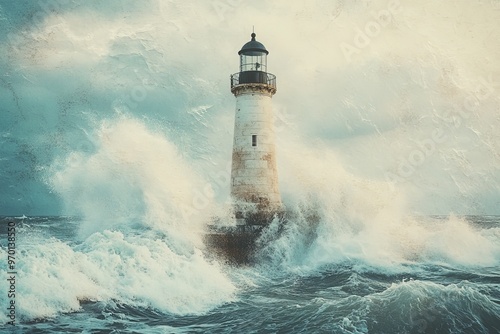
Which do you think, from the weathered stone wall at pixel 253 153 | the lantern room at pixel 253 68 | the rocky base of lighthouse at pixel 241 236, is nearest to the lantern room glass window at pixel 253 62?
the lantern room at pixel 253 68

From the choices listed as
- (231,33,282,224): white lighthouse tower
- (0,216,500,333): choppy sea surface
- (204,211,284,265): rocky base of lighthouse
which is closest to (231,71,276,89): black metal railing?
(231,33,282,224): white lighthouse tower

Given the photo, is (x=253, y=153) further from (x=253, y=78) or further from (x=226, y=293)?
(x=226, y=293)

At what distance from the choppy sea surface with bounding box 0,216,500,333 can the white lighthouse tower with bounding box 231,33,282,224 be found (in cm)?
172

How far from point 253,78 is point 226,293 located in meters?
7.92

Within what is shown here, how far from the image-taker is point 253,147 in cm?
1589

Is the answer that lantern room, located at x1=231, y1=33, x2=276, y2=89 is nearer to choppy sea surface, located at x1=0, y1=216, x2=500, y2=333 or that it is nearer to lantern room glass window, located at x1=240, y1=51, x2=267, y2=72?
lantern room glass window, located at x1=240, y1=51, x2=267, y2=72

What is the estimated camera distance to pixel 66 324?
7980mm

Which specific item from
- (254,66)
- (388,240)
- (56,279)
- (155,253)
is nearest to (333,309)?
(155,253)

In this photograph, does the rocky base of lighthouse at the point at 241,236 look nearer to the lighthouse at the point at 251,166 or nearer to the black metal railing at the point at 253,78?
the lighthouse at the point at 251,166

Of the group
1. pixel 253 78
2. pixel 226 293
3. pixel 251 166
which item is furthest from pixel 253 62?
pixel 226 293

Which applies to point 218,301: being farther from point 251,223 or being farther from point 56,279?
point 251,223

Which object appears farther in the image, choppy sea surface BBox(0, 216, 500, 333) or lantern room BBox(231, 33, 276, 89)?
lantern room BBox(231, 33, 276, 89)

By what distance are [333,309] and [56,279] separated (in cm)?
589

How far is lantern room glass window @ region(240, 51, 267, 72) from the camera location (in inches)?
639
